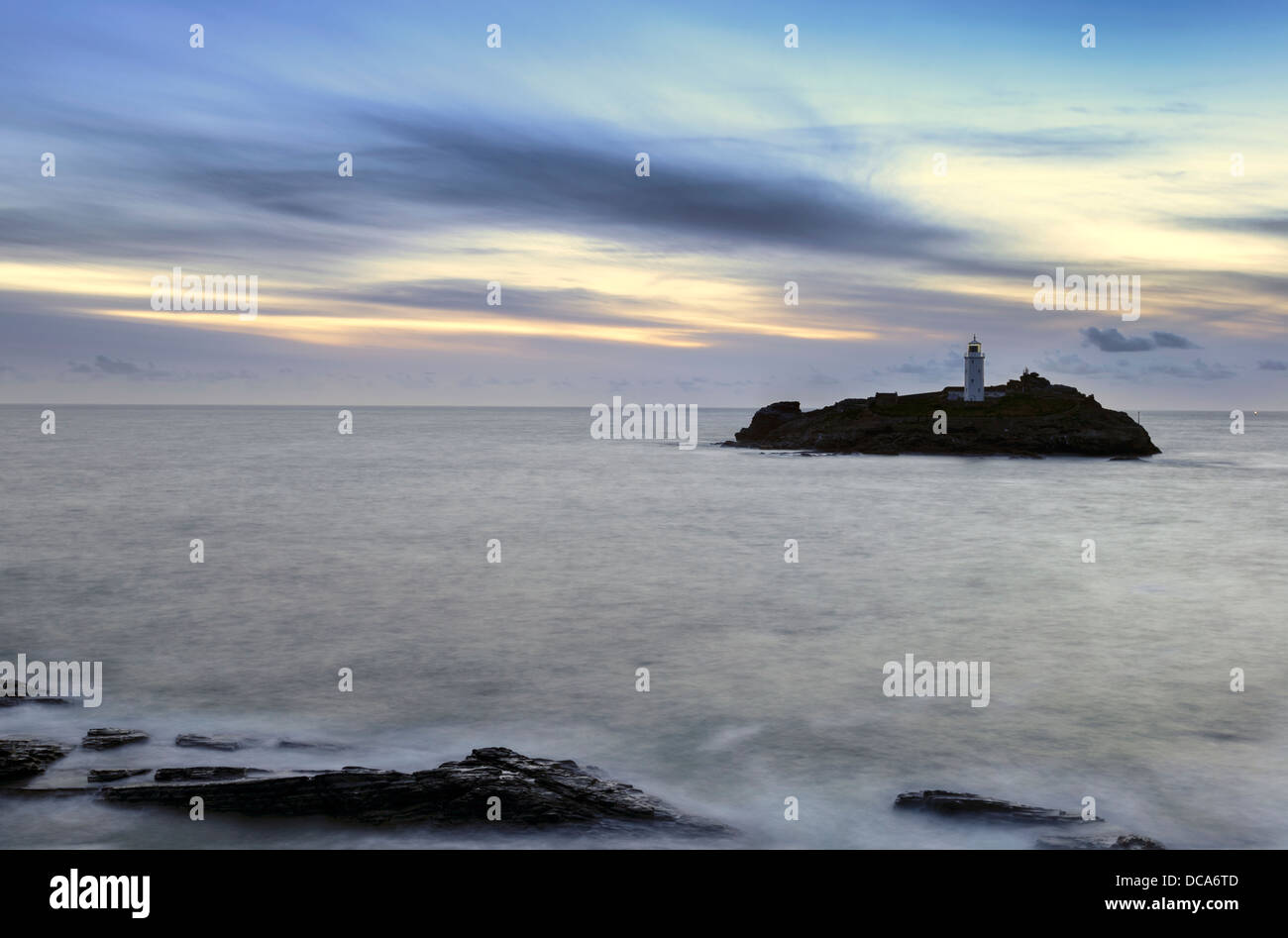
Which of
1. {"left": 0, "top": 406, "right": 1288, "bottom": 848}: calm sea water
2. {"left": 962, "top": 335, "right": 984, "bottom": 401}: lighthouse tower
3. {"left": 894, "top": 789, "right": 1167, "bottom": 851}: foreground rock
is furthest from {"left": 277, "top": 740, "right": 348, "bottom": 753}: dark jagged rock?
{"left": 962, "top": 335, "right": 984, "bottom": 401}: lighthouse tower

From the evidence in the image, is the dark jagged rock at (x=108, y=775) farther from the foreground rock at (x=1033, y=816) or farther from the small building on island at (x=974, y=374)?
the small building on island at (x=974, y=374)

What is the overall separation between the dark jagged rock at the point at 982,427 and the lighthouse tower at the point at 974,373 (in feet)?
4.49

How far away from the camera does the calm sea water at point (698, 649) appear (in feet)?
47.5

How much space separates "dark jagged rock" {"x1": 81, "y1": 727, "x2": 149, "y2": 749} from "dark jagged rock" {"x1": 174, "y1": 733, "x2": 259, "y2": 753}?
24.8 inches

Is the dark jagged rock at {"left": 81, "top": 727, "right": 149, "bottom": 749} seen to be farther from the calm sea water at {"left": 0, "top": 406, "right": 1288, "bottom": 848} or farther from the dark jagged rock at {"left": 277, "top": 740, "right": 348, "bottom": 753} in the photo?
the dark jagged rock at {"left": 277, "top": 740, "right": 348, "bottom": 753}

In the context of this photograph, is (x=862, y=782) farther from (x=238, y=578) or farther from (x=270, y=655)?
(x=238, y=578)

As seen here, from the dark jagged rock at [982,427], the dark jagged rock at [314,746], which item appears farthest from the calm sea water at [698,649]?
the dark jagged rock at [982,427]

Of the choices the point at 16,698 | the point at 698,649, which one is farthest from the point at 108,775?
the point at 698,649

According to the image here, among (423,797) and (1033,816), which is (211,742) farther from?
(1033,816)

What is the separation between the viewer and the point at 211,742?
15.7 meters

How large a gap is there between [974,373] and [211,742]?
107 metres

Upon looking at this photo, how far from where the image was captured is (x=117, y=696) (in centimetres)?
1866
